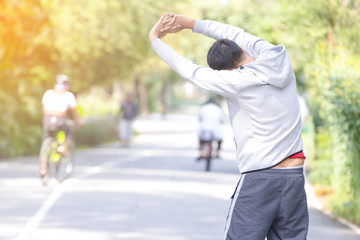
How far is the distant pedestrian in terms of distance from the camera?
29.4 m

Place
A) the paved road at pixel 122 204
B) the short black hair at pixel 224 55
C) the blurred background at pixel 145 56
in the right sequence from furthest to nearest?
the blurred background at pixel 145 56 < the paved road at pixel 122 204 < the short black hair at pixel 224 55

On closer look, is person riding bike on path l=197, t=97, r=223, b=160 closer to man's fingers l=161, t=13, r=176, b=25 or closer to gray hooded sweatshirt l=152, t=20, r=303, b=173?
man's fingers l=161, t=13, r=176, b=25

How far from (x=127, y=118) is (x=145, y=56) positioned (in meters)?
3.32

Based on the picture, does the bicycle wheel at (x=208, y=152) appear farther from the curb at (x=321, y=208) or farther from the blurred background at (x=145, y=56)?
the curb at (x=321, y=208)

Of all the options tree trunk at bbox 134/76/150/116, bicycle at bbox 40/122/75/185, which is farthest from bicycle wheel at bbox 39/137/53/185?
tree trunk at bbox 134/76/150/116

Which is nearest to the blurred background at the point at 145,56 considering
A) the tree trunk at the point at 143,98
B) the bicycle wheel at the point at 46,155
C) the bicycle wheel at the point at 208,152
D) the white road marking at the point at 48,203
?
the bicycle wheel at the point at 208,152

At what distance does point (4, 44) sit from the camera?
2216 centimetres

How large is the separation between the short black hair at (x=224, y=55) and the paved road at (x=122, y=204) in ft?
15.2

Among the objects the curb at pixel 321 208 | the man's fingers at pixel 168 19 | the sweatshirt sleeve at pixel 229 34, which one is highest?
the man's fingers at pixel 168 19

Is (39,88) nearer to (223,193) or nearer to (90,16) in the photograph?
(90,16)

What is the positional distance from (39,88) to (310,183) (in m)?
11.5

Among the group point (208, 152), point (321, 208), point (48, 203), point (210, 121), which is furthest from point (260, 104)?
point (208, 152)

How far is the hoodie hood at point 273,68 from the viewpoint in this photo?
13.6ft

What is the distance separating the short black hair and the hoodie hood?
11 centimetres
